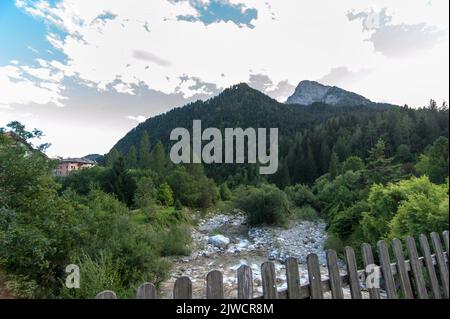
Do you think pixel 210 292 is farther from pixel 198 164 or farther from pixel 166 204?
pixel 198 164

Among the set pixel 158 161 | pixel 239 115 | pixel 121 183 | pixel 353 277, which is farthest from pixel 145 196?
pixel 239 115

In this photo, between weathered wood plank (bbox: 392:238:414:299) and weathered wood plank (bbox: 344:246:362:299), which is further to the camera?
weathered wood plank (bbox: 392:238:414:299)

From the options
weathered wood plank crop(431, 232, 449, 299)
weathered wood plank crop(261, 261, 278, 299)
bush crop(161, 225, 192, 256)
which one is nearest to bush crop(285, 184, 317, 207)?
bush crop(161, 225, 192, 256)

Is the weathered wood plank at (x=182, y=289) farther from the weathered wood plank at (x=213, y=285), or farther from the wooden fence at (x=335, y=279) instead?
the weathered wood plank at (x=213, y=285)

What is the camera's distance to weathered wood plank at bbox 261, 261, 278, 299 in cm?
201

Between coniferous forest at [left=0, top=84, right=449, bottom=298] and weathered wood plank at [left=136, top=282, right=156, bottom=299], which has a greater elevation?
coniferous forest at [left=0, top=84, right=449, bottom=298]

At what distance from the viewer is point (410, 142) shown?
35062 millimetres

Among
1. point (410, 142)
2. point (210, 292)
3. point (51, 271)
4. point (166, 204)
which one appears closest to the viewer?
point (210, 292)

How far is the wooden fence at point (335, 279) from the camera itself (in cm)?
188

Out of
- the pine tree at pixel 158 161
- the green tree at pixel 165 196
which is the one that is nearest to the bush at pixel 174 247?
the green tree at pixel 165 196

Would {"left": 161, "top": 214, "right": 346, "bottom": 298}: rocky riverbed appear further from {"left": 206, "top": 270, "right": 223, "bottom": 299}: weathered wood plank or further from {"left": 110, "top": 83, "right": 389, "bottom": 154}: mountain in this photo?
{"left": 110, "top": 83, "right": 389, "bottom": 154}: mountain

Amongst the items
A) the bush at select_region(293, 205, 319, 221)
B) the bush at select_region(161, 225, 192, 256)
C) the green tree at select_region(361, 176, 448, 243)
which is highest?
the bush at select_region(293, 205, 319, 221)
